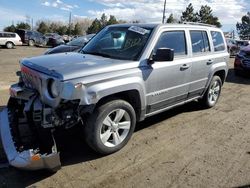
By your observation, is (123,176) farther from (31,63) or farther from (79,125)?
(31,63)

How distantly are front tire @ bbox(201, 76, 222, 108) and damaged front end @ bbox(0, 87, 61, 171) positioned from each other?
4.13 m

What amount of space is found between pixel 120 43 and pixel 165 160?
2.04 metres

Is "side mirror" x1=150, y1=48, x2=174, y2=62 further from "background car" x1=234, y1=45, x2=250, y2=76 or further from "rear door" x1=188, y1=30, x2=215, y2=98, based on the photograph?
"background car" x1=234, y1=45, x2=250, y2=76

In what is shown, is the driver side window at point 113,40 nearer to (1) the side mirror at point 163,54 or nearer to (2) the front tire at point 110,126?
(1) the side mirror at point 163,54

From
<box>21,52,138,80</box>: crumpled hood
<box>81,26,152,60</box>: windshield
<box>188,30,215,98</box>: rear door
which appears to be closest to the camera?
<box>21,52,138,80</box>: crumpled hood

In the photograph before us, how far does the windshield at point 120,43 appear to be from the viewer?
5.26 metres

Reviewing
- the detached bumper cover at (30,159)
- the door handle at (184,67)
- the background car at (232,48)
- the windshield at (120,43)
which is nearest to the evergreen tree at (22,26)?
the background car at (232,48)

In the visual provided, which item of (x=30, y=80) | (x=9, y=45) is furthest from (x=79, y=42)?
(x=9, y=45)

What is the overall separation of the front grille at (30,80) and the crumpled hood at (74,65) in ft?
0.32

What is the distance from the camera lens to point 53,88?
418 centimetres

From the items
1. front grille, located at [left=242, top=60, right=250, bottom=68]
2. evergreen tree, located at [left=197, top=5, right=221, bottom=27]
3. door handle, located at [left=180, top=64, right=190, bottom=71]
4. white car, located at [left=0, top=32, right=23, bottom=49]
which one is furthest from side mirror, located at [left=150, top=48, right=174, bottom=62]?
evergreen tree, located at [left=197, top=5, right=221, bottom=27]

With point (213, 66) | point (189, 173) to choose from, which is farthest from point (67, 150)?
point (213, 66)

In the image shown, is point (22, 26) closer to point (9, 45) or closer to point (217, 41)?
point (9, 45)

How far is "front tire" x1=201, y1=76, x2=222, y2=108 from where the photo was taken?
7.34 m
